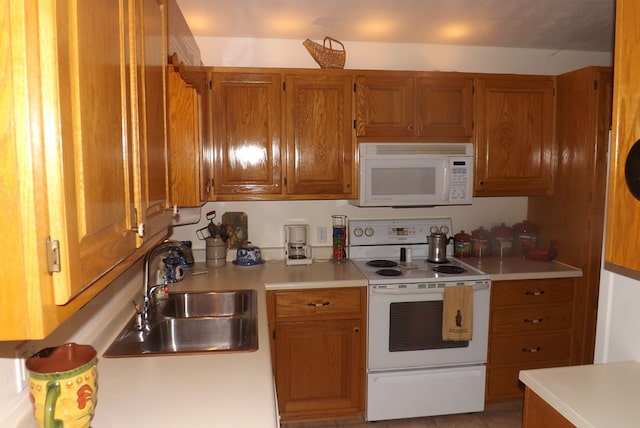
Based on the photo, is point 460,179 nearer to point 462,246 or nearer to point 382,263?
point 462,246

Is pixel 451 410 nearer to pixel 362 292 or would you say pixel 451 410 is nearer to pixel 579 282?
pixel 362 292

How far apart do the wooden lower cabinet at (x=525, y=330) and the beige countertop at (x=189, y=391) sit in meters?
1.67

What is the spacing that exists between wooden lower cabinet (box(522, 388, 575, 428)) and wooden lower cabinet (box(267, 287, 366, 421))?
4.07 ft

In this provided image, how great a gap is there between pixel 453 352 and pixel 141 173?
2.23 m

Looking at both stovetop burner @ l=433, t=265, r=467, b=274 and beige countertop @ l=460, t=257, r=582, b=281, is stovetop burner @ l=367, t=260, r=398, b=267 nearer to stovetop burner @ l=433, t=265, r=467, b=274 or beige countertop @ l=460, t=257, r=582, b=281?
stovetop burner @ l=433, t=265, r=467, b=274

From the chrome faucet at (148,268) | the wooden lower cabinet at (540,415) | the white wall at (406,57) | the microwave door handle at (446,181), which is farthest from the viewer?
the white wall at (406,57)

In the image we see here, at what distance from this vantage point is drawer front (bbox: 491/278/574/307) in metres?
2.69

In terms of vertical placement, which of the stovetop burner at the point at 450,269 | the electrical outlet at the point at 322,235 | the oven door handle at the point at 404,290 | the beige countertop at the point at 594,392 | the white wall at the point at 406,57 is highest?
the white wall at the point at 406,57

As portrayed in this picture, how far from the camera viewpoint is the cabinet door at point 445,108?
2.80 meters

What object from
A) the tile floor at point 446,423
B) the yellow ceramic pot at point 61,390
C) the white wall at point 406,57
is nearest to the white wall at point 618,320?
the tile floor at point 446,423

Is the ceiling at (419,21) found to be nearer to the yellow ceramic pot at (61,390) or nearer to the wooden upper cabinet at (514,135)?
the wooden upper cabinet at (514,135)

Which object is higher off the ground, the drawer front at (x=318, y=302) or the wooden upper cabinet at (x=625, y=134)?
the wooden upper cabinet at (x=625, y=134)

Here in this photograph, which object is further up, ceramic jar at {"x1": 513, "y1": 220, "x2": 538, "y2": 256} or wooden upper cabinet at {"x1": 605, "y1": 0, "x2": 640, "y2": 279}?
wooden upper cabinet at {"x1": 605, "y1": 0, "x2": 640, "y2": 279}

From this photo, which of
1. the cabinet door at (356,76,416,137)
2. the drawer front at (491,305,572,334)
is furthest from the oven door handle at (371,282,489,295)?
the cabinet door at (356,76,416,137)
